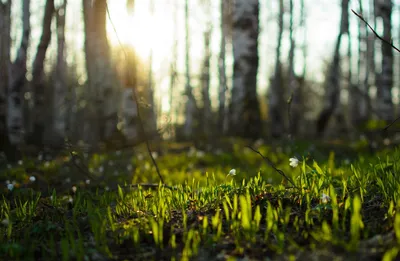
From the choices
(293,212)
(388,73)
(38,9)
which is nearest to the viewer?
(293,212)

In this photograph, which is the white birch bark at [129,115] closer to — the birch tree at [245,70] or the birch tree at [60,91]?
the birch tree at [245,70]

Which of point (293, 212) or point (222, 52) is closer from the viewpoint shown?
point (293, 212)

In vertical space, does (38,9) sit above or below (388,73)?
above

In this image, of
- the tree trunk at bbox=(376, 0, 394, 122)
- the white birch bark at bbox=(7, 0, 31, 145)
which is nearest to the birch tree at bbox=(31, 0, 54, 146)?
the white birch bark at bbox=(7, 0, 31, 145)

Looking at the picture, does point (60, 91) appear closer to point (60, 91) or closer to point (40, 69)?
Result: point (60, 91)

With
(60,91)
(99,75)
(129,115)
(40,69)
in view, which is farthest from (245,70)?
(60,91)

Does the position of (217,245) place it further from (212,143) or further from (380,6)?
(380,6)

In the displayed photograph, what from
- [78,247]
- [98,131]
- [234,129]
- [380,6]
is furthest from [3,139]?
[380,6]

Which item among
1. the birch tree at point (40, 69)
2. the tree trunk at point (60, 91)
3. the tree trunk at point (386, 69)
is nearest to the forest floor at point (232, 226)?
the birch tree at point (40, 69)
